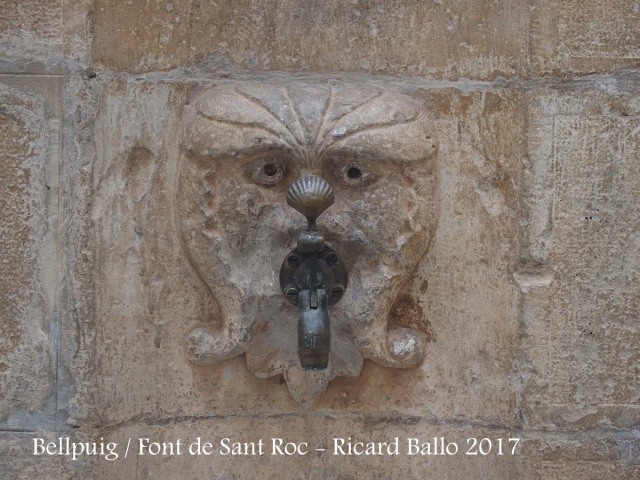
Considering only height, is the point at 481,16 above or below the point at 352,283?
above

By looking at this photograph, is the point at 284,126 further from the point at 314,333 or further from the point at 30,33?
the point at 30,33

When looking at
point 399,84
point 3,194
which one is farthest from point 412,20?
point 3,194

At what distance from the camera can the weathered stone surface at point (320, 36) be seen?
157 centimetres

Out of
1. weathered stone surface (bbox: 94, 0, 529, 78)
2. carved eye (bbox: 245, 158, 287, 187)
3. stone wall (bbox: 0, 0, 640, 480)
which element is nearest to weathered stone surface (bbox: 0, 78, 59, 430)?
stone wall (bbox: 0, 0, 640, 480)

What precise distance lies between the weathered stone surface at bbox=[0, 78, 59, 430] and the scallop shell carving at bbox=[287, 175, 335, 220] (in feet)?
1.59

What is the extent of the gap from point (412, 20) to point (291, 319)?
58cm

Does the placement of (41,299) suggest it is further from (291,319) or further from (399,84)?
(399,84)

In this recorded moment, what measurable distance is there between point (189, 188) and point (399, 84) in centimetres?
42

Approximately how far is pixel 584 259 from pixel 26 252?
3.32 feet

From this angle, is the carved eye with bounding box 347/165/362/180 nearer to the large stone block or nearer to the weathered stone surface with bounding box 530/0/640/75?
the large stone block

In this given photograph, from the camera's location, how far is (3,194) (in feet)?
5.16

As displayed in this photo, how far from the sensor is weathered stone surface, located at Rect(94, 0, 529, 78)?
1.57 metres

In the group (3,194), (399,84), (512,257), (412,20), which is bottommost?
(512,257)

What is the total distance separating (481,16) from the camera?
1.57 metres
